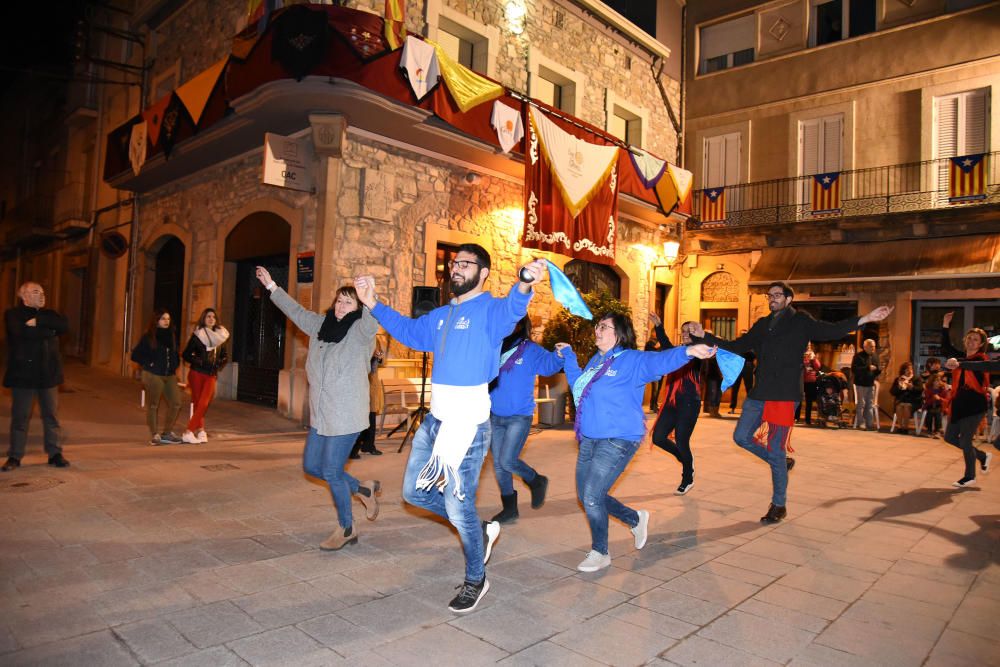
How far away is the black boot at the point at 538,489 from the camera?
549cm

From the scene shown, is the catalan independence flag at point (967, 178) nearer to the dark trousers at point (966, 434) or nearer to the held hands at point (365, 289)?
the dark trousers at point (966, 434)

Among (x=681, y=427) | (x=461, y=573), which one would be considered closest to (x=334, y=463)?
(x=461, y=573)

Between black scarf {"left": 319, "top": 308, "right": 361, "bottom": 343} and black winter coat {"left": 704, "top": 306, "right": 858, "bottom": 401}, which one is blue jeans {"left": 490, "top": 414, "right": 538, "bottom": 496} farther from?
black winter coat {"left": 704, "top": 306, "right": 858, "bottom": 401}

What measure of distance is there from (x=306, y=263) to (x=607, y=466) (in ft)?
24.6

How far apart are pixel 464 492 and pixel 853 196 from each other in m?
16.5

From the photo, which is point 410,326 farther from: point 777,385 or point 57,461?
point 57,461

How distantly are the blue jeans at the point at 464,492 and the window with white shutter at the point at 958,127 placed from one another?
16275 mm

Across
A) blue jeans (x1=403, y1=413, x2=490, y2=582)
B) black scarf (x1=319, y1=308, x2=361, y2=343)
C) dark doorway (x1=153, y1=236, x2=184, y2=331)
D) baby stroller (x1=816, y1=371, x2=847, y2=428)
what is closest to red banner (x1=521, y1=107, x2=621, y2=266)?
baby stroller (x1=816, y1=371, x2=847, y2=428)

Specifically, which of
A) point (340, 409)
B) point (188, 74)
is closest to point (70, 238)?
point (188, 74)

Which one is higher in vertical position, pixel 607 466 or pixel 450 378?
pixel 450 378

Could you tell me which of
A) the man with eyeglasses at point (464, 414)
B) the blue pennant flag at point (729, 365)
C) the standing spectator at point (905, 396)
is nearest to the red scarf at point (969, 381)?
the blue pennant flag at point (729, 365)

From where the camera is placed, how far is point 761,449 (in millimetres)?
5785

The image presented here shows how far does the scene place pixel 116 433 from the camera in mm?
8789

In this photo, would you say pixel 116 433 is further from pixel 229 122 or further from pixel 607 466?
pixel 607 466
